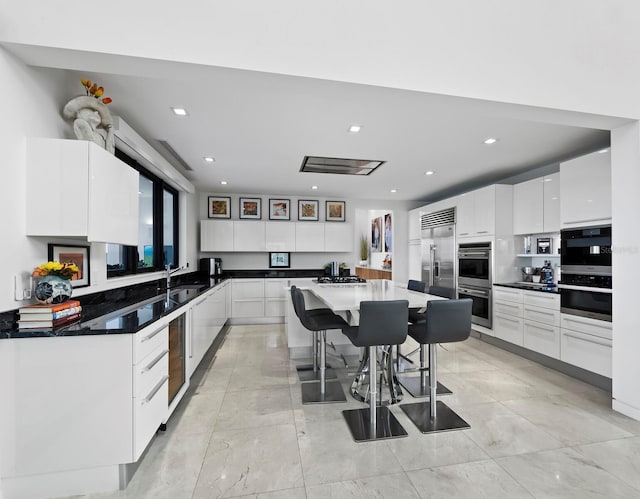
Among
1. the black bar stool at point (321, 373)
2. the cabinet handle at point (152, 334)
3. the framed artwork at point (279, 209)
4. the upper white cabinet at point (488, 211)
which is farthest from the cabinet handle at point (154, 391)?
the framed artwork at point (279, 209)

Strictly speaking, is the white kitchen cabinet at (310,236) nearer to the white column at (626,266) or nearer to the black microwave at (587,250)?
the black microwave at (587,250)

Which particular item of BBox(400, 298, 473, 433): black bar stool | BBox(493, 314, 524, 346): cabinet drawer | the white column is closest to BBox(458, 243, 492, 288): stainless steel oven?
BBox(493, 314, 524, 346): cabinet drawer

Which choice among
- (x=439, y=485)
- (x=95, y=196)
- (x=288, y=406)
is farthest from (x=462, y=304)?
(x=95, y=196)

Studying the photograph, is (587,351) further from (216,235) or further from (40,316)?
(216,235)

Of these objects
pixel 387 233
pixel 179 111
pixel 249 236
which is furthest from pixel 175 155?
pixel 387 233

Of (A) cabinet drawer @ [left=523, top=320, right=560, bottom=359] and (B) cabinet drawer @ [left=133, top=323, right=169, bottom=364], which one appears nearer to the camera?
(B) cabinet drawer @ [left=133, top=323, right=169, bottom=364]

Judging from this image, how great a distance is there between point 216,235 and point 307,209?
1825 millimetres

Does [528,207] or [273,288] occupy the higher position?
[528,207]

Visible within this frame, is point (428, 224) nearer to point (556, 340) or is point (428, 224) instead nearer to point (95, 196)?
point (556, 340)

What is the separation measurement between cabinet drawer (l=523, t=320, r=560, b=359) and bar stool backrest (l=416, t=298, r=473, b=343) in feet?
6.06

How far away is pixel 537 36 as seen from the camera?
2168mm

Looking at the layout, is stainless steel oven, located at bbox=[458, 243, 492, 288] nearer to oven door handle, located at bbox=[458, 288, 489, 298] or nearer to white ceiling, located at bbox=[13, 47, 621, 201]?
oven door handle, located at bbox=[458, 288, 489, 298]

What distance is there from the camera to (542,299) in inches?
142

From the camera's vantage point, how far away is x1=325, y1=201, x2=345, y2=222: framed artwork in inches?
254
